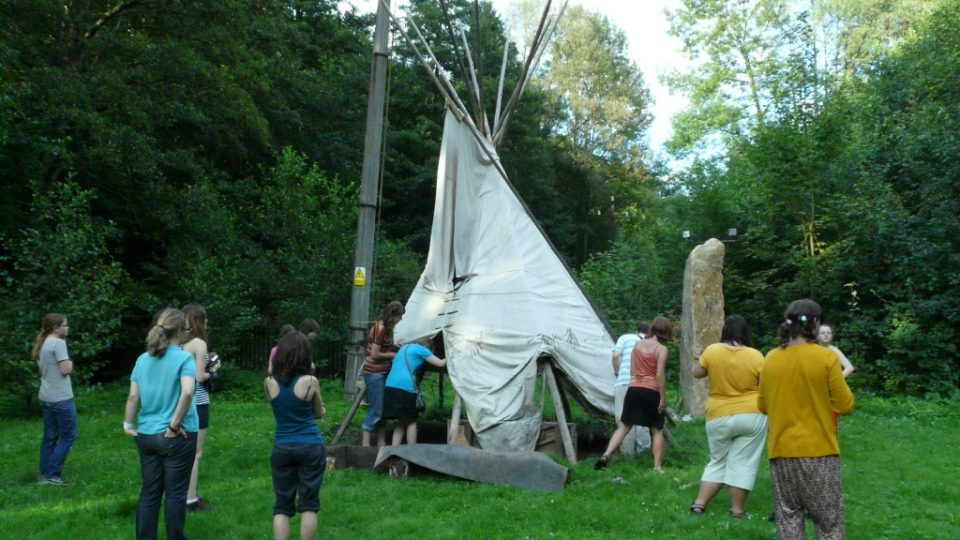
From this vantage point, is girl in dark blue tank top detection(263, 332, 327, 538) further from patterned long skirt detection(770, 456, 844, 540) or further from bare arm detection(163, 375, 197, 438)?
patterned long skirt detection(770, 456, 844, 540)

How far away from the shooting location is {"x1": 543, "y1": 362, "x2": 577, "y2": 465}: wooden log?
29.2 ft

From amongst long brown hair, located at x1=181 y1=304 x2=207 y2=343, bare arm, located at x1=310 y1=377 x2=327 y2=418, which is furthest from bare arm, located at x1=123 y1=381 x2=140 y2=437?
bare arm, located at x1=310 y1=377 x2=327 y2=418

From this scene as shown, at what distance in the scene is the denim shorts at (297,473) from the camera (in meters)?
5.58

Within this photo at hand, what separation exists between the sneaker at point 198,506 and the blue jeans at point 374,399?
2282 mm

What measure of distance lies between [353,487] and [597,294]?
14.1 metres

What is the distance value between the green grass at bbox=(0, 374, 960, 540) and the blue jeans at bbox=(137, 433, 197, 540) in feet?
3.10

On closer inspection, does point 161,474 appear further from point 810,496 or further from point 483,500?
point 810,496

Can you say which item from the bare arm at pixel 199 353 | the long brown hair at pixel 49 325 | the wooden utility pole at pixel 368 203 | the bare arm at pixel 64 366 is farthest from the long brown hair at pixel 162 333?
the wooden utility pole at pixel 368 203

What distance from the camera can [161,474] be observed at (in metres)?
5.70

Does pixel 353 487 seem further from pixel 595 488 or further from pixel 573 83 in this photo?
pixel 573 83

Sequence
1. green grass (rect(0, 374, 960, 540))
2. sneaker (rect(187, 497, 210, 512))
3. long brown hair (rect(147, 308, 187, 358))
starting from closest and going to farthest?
1. long brown hair (rect(147, 308, 187, 358))
2. green grass (rect(0, 374, 960, 540))
3. sneaker (rect(187, 497, 210, 512))

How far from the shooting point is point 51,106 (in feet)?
55.2

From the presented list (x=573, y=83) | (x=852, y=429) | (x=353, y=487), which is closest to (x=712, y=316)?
(x=852, y=429)

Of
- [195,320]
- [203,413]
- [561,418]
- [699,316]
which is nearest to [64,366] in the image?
[203,413]
